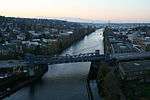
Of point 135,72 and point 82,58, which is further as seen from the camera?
point 82,58

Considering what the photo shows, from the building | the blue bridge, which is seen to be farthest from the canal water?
the building

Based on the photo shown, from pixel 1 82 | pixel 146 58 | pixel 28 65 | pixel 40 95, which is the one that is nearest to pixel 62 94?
pixel 40 95

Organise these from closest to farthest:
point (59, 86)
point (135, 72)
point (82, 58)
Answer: point (135, 72) < point (59, 86) < point (82, 58)

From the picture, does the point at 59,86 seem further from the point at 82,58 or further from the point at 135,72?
the point at 82,58

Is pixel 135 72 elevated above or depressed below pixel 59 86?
above

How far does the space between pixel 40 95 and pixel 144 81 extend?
2691 mm

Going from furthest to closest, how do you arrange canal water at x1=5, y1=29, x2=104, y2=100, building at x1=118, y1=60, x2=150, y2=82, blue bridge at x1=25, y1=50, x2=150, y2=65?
blue bridge at x1=25, y1=50, x2=150, y2=65 < building at x1=118, y1=60, x2=150, y2=82 < canal water at x1=5, y1=29, x2=104, y2=100

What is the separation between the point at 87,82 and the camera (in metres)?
9.96

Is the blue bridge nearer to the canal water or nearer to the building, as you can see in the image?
the canal water

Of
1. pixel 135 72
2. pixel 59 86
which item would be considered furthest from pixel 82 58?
pixel 135 72

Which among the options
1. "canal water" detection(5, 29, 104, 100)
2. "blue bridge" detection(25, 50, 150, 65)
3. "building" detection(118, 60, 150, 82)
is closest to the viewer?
"canal water" detection(5, 29, 104, 100)

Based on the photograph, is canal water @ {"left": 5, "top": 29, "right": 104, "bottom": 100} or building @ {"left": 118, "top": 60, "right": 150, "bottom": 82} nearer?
canal water @ {"left": 5, "top": 29, "right": 104, "bottom": 100}

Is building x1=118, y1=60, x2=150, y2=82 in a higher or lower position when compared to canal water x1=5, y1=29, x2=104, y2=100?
higher

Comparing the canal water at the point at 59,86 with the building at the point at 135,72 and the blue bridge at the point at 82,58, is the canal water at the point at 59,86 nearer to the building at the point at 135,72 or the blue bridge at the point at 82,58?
the blue bridge at the point at 82,58
